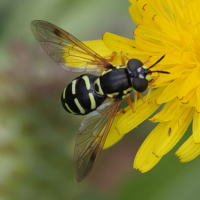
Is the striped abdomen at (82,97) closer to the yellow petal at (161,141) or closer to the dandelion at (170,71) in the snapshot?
the dandelion at (170,71)

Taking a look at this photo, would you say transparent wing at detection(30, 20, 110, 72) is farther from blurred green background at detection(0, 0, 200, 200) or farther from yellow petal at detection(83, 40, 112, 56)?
blurred green background at detection(0, 0, 200, 200)

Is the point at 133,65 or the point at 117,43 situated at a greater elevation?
the point at 117,43

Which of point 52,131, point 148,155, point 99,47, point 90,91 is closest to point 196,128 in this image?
point 148,155

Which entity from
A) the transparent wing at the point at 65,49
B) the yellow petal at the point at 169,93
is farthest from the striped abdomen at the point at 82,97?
the yellow petal at the point at 169,93

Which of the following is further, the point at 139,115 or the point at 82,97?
the point at 139,115

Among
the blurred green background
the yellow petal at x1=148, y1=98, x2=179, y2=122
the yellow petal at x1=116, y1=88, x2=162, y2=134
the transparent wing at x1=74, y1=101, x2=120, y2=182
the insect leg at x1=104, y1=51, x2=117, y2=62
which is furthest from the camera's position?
the blurred green background

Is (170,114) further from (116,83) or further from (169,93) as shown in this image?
(116,83)

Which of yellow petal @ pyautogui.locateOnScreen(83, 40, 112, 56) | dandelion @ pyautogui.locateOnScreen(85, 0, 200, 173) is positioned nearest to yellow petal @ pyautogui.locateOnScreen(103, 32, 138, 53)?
dandelion @ pyautogui.locateOnScreen(85, 0, 200, 173)
